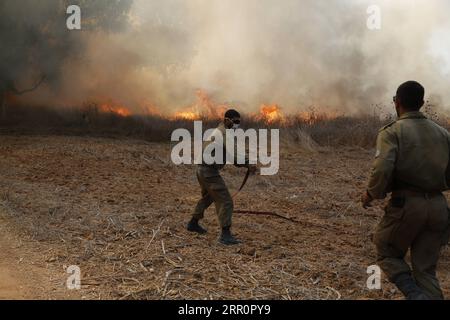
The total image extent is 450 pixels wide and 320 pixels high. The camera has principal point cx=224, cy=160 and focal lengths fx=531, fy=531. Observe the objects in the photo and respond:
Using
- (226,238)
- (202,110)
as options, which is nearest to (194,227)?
(226,238)

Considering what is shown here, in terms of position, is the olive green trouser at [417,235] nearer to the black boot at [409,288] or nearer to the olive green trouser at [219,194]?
the black boot at [409,288]

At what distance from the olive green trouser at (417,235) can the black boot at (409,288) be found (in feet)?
0.13

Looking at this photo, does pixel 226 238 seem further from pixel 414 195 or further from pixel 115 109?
pixel 115 109

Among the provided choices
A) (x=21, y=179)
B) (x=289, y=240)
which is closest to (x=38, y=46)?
(x=21, y=179)

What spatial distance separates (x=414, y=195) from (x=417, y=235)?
0.34m

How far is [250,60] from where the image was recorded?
2298 cm

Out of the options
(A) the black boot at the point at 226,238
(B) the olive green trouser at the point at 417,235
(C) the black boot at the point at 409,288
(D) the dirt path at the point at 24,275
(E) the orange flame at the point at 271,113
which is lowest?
(D) the dirt path at the point at 24,275

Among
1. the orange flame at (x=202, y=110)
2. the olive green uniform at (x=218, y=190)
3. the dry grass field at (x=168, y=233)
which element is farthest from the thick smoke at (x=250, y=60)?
the olive green uniform at (x=218, y=190)

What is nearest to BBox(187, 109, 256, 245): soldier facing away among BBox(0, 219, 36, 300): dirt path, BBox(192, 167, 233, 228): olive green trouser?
BBox(192, 167, 233, 228): olive green trouser

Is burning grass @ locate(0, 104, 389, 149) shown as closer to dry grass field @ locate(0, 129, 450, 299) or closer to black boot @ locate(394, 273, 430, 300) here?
dry grass field @ locate(0, 129, 450, 299)

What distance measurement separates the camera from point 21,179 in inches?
418

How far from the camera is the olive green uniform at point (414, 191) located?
4.14 meters

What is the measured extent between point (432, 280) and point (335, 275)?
139 cm
